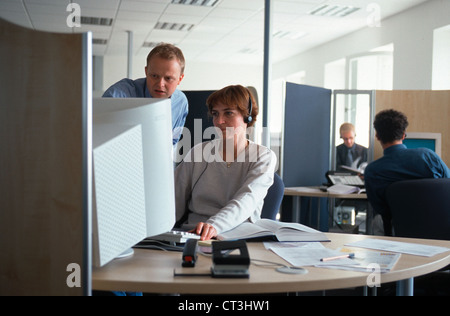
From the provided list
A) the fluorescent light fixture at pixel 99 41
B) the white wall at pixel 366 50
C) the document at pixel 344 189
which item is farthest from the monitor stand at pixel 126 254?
the fluorescent light fixture at pixel 99 41

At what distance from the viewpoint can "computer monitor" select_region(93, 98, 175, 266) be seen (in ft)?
3.82

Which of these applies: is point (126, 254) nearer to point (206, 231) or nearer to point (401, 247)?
point (206, 231)

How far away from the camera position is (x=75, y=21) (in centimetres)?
748

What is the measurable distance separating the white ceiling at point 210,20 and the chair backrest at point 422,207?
4339mm

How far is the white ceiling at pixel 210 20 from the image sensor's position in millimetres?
6527

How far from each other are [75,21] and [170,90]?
5.96 m

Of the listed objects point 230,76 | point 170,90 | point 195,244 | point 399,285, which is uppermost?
point 230,76

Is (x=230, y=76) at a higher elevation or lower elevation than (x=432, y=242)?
higher

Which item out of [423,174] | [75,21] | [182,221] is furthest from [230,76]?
[182,221]

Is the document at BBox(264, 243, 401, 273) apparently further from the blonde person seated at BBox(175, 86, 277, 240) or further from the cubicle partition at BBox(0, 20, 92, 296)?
the cubicle partition at BBox(0, 20, 92, 296)

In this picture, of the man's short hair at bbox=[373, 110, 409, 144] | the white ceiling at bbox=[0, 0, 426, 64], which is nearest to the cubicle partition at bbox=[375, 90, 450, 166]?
the man's short hair at bbox=[373, 110, 409, 144]

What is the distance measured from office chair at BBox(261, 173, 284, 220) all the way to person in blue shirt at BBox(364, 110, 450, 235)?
130 centimetres

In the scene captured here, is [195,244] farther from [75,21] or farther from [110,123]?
[75,21]

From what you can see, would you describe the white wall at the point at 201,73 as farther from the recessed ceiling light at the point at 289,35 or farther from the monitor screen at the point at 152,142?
the monitor screen at the point at 152,142
